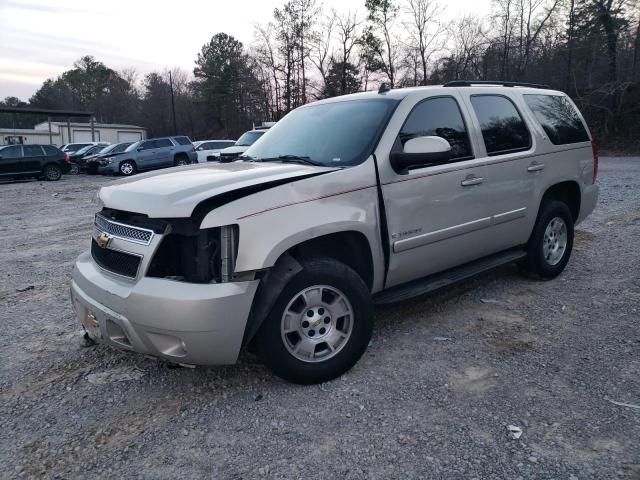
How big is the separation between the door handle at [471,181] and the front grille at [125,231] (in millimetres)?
2468

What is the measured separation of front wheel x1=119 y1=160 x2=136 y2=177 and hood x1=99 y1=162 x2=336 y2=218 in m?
21.5

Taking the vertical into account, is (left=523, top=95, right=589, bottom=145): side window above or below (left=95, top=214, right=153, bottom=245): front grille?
above

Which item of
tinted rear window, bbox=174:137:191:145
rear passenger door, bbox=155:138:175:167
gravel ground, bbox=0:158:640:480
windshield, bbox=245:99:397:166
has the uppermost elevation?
tinted rear window, bbox=174:137:191:145

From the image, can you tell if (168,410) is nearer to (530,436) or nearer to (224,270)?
(224,270)

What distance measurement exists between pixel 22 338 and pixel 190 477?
2.63 m

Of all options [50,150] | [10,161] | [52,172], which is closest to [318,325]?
[10,161]

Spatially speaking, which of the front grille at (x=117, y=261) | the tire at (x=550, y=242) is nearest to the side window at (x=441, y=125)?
the tire at (x=550, y=242)

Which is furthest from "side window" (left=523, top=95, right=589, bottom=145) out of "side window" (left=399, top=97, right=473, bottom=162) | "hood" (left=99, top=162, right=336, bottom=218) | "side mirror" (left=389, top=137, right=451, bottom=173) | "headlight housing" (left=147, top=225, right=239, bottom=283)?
"headlight housing" (left=147, top=225, right=239, bottom=283)

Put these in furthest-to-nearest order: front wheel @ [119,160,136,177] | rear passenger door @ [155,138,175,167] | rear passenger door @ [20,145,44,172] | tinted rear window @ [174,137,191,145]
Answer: tinted rear window @ [174,137,191,145] → rear passenger door @ [155,138,175,167] → front wheel @ [119,160,136,177] → rear passenger door @ [20,145,44,172]

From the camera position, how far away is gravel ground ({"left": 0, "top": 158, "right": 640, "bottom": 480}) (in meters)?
2.49

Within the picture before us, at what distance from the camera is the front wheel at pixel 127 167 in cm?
2342

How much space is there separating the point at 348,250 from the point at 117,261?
60.3 inches

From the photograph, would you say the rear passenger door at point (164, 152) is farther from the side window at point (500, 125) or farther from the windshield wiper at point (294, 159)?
the side window at point (500, 125)

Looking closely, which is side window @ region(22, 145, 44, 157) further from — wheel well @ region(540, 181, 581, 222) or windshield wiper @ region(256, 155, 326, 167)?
wheel well @ region(540, 181, 581, 222)
